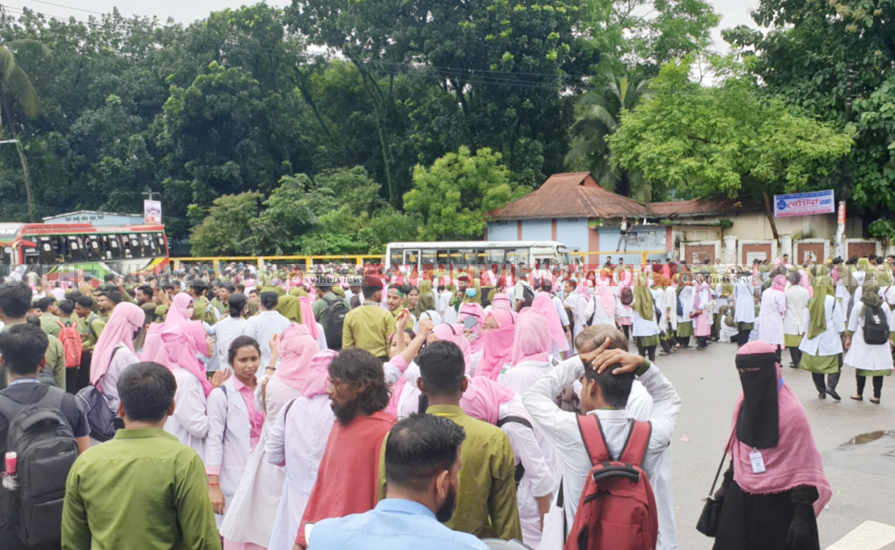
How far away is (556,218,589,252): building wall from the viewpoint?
Result: 29625mm

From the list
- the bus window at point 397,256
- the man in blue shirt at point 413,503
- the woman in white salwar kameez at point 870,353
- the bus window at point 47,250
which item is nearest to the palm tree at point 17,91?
the bus window at point 47,250

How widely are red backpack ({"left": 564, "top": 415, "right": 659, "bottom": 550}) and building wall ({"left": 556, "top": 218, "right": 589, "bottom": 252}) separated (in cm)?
2665

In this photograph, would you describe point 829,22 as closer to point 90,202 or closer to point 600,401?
point 600,401

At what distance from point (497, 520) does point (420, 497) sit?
1.10m

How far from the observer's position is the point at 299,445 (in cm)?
376

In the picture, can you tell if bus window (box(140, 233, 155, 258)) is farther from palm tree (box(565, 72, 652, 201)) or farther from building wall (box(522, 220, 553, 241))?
palm tree (box(565, 72, 652, 201))

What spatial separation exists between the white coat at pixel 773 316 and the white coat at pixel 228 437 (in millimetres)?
9429

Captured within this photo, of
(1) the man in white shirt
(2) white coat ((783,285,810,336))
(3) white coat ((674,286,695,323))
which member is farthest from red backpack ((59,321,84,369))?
(3) white coat ((674,286,695,323))

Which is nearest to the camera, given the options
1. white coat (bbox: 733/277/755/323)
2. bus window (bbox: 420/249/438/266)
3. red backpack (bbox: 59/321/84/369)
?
red backpack (bbox: 59/321/84/369)

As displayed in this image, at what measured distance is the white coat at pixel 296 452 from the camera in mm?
3748

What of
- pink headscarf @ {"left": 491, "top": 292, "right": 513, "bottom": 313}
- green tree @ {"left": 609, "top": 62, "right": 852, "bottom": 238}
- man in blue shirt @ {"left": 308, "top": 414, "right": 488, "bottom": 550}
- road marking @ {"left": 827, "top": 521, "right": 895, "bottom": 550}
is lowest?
road marking @ {"left": 827, "top": 521, "right": 895, "bottom": 550}

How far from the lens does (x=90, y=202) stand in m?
39.4

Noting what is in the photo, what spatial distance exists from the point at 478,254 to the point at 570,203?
8.79 meters

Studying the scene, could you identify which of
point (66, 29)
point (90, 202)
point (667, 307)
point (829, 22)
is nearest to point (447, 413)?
point (667, 307)
